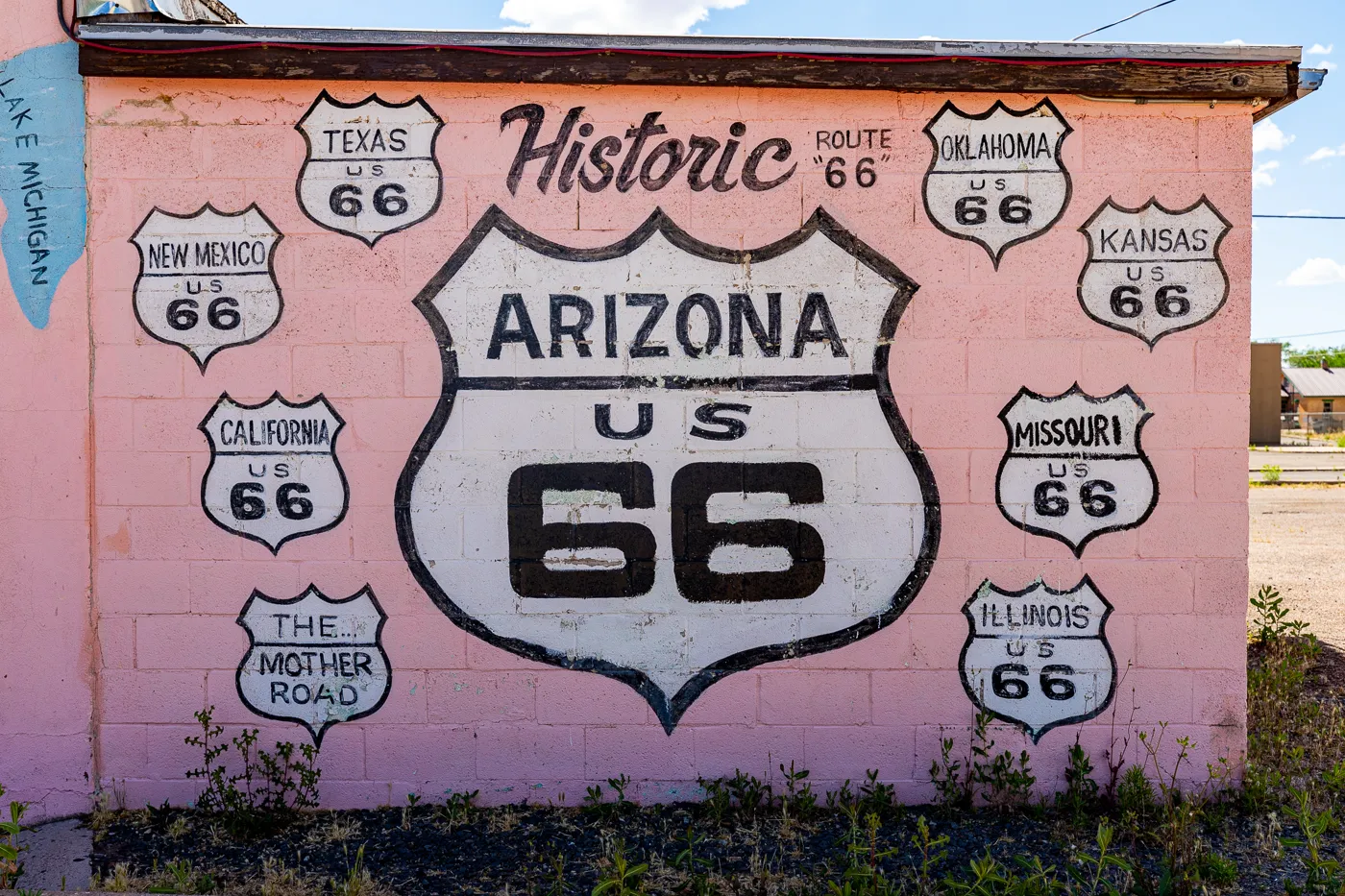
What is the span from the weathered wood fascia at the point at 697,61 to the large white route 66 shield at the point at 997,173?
0.13 metres

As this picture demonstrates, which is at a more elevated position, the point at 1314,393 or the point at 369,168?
the point at 1314,393

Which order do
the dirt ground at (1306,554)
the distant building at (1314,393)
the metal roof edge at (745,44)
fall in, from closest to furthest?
1. the metal roof edge at (745,44)
2. the dirt ground at (1306,554)
3. the distant building at (1314,393)

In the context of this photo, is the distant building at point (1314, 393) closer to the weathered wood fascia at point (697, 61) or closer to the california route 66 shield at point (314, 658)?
the weathered wood fascia at point (697, 61)

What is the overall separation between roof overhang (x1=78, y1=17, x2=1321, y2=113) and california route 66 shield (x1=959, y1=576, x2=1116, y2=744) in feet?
6.34

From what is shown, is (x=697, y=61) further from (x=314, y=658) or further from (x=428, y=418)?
(x=314, y=658)

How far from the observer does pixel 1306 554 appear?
28.8ft

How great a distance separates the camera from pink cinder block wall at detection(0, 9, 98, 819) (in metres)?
3.60

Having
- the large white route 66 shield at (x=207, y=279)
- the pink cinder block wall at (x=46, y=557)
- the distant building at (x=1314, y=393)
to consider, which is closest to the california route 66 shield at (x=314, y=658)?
the pink cinder block wall at (x=46, y=557)

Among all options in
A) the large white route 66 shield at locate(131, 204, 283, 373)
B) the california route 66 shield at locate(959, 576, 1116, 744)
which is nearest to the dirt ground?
the california route 66 shield at locate(959, 576, 1116, 744)

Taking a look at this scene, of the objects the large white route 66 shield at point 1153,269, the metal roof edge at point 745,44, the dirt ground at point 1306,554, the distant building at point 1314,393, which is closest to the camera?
the metal roof edge at point 745,44

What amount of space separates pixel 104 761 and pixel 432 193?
255 cm

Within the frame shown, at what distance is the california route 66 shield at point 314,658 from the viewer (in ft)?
12.0

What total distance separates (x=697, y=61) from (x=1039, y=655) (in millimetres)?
2631

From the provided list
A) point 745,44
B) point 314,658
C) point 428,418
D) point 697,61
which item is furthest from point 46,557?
point 745,44
